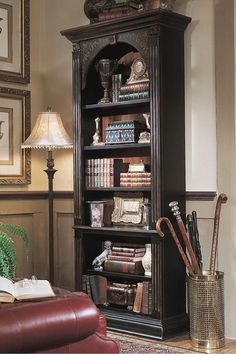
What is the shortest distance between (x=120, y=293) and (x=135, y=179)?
807mm

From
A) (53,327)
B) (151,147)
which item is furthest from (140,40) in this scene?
(53,327)

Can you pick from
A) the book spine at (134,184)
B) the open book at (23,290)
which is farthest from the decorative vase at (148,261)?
the open book at (23,290)

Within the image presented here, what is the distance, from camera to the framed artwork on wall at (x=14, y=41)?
4.98m

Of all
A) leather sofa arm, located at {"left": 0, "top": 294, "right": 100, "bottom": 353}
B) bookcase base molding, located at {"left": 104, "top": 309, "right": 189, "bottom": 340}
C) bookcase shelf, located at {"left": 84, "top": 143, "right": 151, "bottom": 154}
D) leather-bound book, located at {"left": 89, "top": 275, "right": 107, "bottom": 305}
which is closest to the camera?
leather sofa arm, located at {"left": 0, "top": 294, "right": 100, "bottom": 353}

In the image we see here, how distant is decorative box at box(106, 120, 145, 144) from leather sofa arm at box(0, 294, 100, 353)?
199 cm

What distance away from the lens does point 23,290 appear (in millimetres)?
2670

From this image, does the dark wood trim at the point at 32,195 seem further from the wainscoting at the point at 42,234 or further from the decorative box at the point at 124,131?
the decorative box at the point at 124,131

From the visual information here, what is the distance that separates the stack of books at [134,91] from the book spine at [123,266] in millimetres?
1150

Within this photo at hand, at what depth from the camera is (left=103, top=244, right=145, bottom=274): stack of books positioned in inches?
170

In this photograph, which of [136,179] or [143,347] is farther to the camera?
[136,179]

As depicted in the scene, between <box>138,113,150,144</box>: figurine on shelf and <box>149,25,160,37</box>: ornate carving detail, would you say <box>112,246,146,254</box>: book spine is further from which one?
<box>149,25,160,37</box>: ornate carving detail

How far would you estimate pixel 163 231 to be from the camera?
407cm

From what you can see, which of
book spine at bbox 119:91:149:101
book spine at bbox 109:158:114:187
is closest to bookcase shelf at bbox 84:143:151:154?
book spine at bbox 109:158:114:187

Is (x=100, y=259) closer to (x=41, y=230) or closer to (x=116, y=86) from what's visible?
(x=41, y=230)
